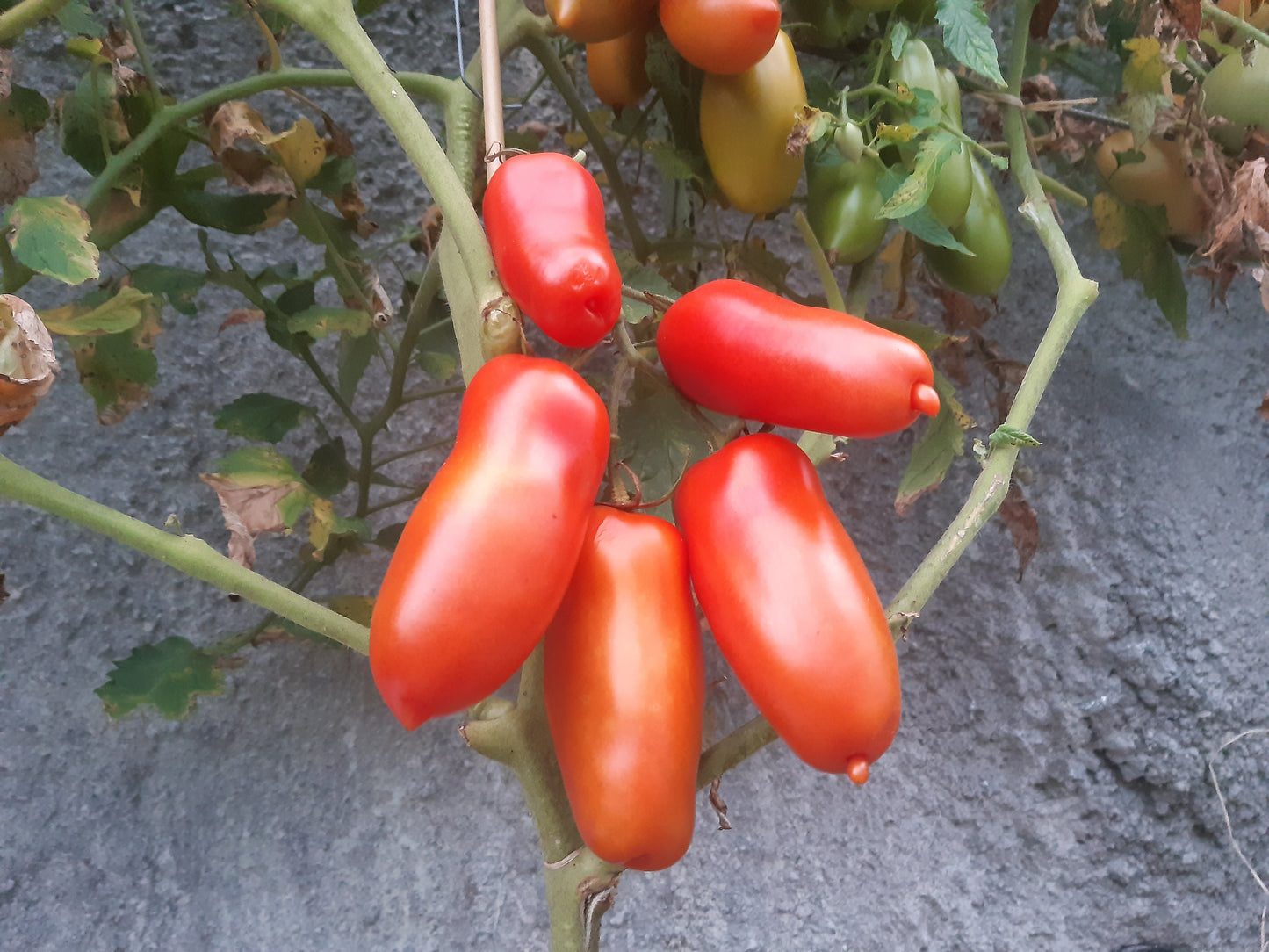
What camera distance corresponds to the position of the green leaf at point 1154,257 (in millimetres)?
566

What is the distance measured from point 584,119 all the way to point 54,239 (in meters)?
0.29

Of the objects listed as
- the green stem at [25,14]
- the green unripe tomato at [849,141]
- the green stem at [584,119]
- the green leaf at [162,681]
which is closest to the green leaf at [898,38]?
the green unripe tomato at [849,141]

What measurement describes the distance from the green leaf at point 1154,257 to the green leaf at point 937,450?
0.20m

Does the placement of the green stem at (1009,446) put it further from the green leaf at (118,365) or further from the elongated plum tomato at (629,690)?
the green leaf at (118,365)

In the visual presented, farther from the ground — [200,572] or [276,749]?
[200,572]

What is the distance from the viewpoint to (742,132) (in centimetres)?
44

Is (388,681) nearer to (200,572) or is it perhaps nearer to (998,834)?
(200,572)

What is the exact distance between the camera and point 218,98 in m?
0.47

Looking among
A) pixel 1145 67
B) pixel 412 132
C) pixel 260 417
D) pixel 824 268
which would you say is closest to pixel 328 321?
pixel 260 417

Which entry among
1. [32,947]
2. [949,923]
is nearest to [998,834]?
[949,923]

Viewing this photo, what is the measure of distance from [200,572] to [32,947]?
40 cm

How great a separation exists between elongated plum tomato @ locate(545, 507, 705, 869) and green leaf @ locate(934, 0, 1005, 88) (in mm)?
271

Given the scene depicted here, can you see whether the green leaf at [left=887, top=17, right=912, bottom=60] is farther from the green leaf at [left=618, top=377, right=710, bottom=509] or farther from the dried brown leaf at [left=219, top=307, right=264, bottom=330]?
the dried brown leaf at [left=219, top=307, right=264, bottom=330]

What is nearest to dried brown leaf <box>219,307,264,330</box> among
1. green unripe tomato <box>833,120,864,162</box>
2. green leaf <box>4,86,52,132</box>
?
green leaf <box>4,86,52,132</box>
